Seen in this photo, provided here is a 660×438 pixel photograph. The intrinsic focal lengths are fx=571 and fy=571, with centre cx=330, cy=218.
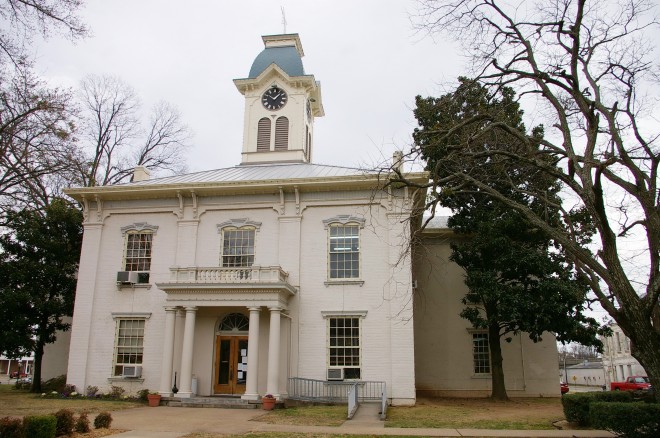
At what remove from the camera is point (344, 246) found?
23.2m

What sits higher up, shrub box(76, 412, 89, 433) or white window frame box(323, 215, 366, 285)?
white window frame box(323, 215, 366, 285)

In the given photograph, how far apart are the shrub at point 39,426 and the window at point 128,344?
1207 cm

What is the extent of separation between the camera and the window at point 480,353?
26344 millimetres

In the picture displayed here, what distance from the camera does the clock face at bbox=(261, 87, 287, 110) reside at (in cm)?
3053

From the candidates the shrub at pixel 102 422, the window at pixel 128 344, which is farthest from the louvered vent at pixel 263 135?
the shrub at pixel 102 422

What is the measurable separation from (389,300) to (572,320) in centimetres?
732

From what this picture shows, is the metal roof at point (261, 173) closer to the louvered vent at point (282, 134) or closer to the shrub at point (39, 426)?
the louvered vent at point (282, 134)

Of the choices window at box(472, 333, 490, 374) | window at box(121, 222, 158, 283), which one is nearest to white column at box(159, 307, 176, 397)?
window at box(121, 222, 158, 283)

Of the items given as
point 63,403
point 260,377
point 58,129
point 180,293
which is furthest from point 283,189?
point 63,403

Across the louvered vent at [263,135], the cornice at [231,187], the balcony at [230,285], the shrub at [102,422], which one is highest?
the louvered vent at [263,135]

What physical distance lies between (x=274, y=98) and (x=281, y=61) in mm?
2411

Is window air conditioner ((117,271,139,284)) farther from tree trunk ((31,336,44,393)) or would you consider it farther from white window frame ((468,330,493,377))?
white window frame ((468,330,493,377))

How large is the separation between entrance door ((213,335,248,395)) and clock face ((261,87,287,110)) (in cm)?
1322

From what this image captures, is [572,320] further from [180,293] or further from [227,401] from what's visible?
[180,293]
